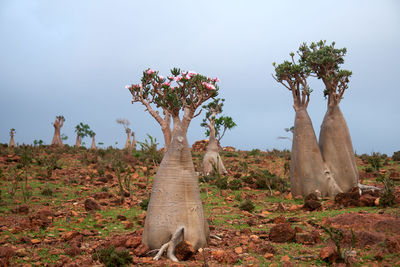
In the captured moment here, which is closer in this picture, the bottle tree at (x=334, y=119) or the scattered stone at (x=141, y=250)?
the scattered stone at (x=141, y=250)

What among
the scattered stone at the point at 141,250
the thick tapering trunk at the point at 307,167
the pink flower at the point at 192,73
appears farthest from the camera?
the thick tapering trunk at the point at 307,167

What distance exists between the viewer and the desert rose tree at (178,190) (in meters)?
5.11

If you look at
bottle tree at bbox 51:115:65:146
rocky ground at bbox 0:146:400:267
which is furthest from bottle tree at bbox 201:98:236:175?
bottle tree at bbox 51:115:65:146

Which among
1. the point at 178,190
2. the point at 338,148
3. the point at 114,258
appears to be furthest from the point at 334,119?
the point at 114,258

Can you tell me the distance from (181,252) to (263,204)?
18.6ft

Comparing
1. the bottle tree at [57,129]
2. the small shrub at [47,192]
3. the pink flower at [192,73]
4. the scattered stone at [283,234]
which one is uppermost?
the bottle tree at [57,129]

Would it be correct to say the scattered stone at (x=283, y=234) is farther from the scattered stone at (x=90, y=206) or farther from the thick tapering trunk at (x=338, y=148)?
the thick tapering trunk at (x=338, y=148)

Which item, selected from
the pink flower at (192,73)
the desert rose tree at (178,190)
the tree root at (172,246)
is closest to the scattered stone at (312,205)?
the desert rose tree at (178,190)

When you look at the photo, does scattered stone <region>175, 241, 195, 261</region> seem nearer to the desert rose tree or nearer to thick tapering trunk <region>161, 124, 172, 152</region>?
the desert rose tree

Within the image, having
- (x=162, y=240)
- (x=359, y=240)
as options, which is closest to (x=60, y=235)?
(x=162, y=240)

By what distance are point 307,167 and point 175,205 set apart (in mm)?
6551

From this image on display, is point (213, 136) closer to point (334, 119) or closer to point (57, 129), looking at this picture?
point (334, 119)

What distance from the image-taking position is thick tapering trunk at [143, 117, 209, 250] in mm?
5121

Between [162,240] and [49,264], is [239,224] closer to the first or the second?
[162,240]
